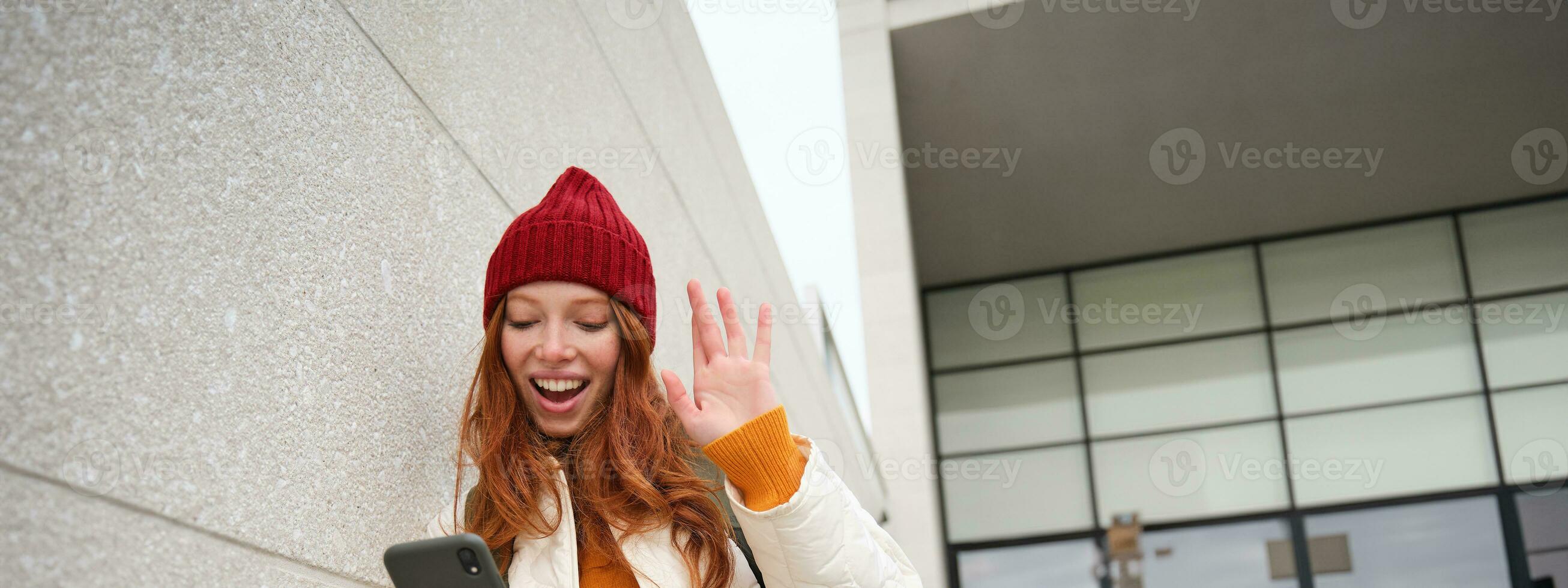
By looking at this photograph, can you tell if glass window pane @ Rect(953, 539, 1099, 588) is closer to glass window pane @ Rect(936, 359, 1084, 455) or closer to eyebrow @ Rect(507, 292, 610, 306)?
glass window pane @ Rect(936, 359, 1084, 455)

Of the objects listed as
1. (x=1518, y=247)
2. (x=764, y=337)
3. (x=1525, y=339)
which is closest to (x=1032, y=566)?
(x=1525, y=339)

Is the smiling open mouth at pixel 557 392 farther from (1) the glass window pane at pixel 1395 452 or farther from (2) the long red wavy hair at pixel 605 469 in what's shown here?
(1) the glass window pane at pixel 1395 452

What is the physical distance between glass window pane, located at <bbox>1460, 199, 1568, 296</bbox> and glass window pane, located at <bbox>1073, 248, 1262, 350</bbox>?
1746mm

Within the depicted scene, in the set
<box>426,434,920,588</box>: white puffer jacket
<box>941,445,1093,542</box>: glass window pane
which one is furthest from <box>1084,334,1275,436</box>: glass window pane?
<box>426,434,920,588</box>: white puffer jacket

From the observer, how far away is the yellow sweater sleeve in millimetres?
1238

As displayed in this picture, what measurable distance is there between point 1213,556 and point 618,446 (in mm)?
8821

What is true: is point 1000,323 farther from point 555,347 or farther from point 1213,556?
point 555,347

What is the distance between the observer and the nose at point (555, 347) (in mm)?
1357

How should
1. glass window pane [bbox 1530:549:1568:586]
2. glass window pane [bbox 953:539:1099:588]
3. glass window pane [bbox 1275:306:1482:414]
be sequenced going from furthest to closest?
glass window pane [bbox 953:539:1099:588]
glass window pane [bbox 1275:306:1482:414]
glass window pane [bbox 1530:549:1568:586]

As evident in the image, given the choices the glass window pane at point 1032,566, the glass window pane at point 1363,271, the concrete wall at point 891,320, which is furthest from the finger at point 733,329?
the glass window pane at point 1363,271

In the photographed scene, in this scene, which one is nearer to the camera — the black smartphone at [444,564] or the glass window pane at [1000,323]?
the black smartphone at [444,564]

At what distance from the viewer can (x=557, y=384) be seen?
1.39 metres

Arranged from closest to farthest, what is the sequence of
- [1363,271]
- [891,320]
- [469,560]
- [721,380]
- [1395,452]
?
1. [469,560]
2. [721,380]
3. [891,320]
4. [1395,452]
5. [1363,271]

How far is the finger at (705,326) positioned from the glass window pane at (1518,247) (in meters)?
9.86
